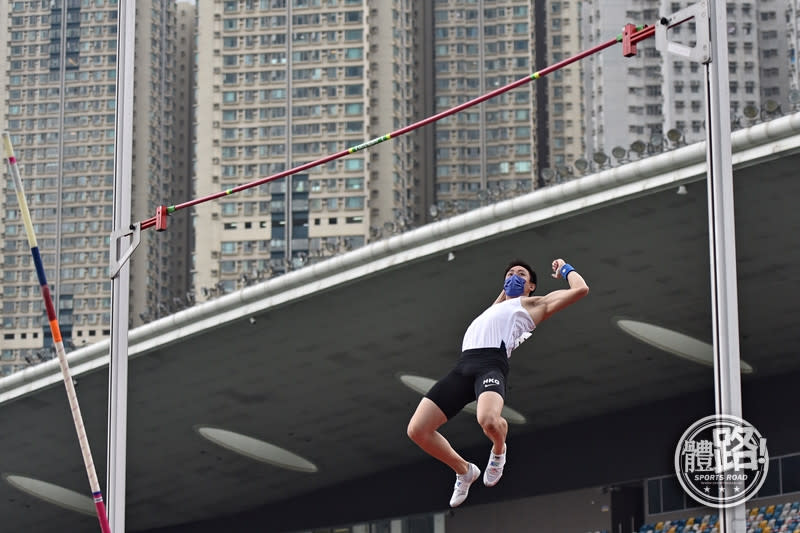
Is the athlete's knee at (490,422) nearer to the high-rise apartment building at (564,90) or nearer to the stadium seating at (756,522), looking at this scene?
the stadium seating at (756,522)

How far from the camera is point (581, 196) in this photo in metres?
28.9

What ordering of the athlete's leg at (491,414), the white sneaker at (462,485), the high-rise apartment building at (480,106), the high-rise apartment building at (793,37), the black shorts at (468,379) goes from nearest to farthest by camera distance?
the athlete's leg at (491,414) < the black shorts at (468,379) < the white sneaker at (462,485) < the high-rise apartment building at (793,37) < the high-rise apartment building at (480,106)

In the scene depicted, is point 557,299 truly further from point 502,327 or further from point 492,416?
point 492,416

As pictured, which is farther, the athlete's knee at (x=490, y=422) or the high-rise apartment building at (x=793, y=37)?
the high-rise apartment building at (x=793, y=37)

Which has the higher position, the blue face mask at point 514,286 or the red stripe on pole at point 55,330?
the blue face mask at point 514,286

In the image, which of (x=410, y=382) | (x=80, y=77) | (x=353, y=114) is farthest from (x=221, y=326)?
(x=80, y=77)

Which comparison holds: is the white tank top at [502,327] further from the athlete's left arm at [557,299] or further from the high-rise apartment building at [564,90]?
the high-rise apartment building at [564,90]

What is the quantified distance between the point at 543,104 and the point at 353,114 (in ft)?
77.8

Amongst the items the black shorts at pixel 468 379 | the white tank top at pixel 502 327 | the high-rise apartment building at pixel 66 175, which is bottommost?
the black shorts at pixel 468 379

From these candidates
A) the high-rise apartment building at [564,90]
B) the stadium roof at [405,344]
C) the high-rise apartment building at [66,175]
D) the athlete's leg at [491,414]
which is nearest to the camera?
the athlete's leg at [491,414]

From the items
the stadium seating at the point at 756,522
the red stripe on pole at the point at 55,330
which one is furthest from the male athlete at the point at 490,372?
the stadium seating at the point at 756,522

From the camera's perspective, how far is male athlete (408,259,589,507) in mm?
9281

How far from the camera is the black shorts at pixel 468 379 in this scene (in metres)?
9.40

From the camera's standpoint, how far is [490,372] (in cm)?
939
